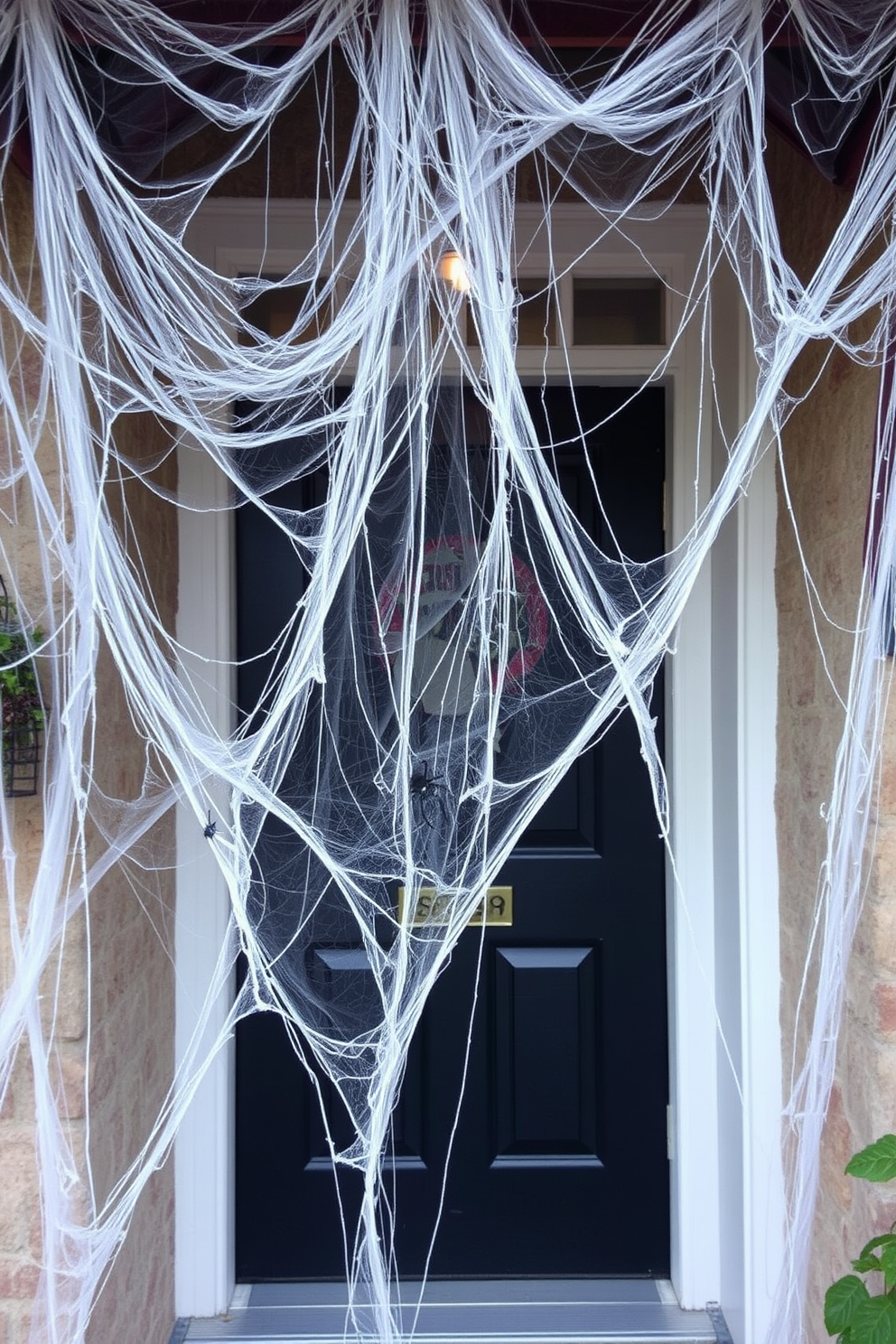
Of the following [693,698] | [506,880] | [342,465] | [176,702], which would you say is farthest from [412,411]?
[506,880]

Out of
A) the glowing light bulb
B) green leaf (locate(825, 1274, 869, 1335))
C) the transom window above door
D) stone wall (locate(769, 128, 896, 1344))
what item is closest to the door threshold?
stone wall (locate(769, 128, 896, 1344))

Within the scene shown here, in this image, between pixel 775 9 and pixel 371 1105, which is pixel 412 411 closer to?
pixel 775 9

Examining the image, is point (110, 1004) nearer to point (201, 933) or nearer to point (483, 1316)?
point (201, 933)

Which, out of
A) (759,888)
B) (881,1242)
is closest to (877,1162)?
(881,1242)

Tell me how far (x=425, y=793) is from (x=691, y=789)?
0.78 metres

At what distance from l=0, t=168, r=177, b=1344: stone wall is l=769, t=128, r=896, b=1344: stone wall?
132 cm

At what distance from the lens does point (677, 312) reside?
7.59ft

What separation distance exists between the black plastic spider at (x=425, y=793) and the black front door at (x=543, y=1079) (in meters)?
0.64

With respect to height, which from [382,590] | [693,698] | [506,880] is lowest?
[506,880]

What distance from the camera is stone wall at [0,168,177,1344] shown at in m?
1.68

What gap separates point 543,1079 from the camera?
7.98 ft

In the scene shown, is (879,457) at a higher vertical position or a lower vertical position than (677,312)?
lower

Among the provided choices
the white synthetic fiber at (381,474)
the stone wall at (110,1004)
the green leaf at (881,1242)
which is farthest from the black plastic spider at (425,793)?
the green leaf at (881,1242)

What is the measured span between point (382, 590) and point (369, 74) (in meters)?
0.84
